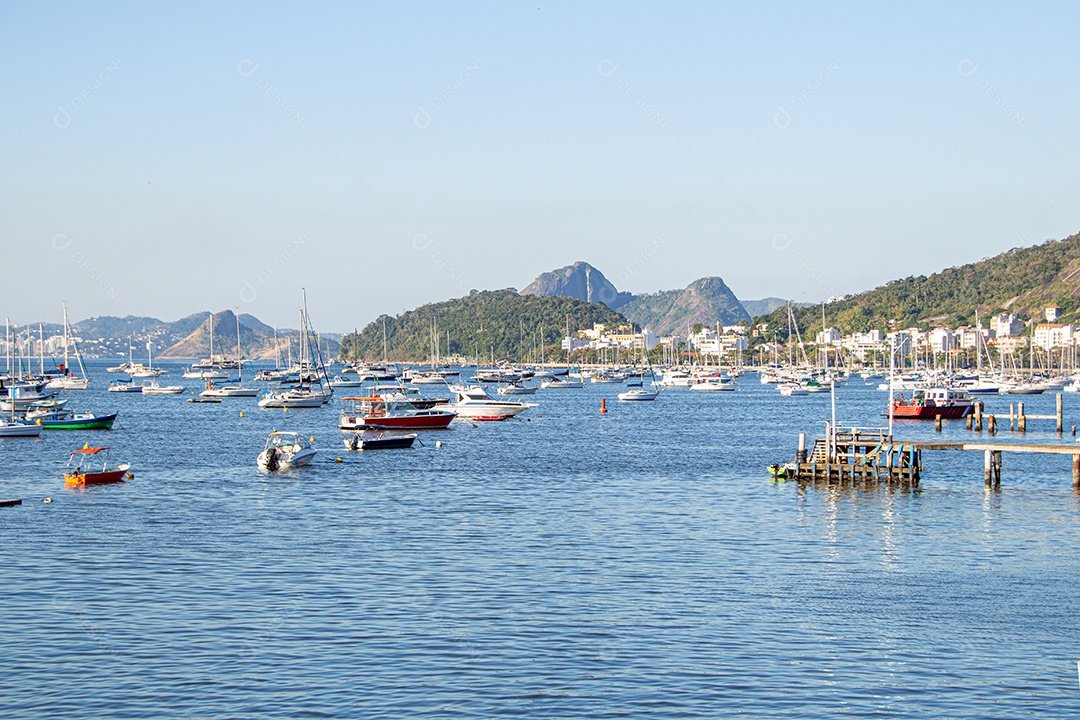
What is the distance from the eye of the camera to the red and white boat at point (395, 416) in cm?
9556

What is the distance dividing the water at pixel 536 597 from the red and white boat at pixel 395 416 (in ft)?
99.4

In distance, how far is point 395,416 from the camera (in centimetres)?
9819

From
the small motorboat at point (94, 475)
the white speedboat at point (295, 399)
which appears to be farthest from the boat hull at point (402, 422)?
the white speedboat at point (295, 399)

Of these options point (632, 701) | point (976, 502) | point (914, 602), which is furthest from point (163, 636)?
point (976, 502)

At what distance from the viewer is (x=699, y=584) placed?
34.6 meters

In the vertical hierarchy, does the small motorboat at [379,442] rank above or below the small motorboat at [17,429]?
below

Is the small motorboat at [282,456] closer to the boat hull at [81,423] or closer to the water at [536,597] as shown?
the water at [536,597]

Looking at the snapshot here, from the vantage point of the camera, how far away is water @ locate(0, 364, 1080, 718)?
24.6 metres

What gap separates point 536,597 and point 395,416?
66.3m

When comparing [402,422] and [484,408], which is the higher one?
[484,408]

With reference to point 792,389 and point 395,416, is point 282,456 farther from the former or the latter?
point 792,389

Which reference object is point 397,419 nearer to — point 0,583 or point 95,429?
point 95,429

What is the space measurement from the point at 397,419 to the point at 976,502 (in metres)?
54.1

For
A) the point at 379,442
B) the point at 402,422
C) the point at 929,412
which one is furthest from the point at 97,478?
the point at 929,412
